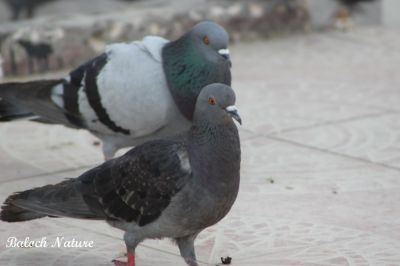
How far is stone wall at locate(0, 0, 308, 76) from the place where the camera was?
29.0 ft

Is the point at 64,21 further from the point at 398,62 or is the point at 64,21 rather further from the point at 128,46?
the point at 128,46

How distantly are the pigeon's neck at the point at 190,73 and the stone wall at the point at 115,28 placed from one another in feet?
12.8

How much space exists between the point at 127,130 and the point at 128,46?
0.49m

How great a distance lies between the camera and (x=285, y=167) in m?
6.06

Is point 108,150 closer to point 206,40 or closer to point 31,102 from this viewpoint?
point 31,102

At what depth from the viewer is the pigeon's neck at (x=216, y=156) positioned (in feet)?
12.4

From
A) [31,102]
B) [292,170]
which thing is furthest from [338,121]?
[31,102]

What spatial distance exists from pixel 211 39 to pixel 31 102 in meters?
1.27

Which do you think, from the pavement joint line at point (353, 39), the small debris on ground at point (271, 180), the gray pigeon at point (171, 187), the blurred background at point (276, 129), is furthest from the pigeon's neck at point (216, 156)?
the pavement joint line at point (353, 39)

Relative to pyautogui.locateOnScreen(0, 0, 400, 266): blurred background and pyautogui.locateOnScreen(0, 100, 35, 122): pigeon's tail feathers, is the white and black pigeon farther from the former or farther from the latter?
pyautogui.locateOnScreen(0, 0, 400, 266): blurred background

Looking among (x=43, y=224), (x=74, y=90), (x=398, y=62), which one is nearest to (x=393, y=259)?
(x=43, y=224)

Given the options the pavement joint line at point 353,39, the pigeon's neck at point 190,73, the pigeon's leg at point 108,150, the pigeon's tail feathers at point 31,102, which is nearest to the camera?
the pigeon's neck at point 190,73

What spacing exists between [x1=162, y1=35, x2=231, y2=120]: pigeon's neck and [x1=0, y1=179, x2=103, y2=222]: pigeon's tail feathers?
3.70 feet

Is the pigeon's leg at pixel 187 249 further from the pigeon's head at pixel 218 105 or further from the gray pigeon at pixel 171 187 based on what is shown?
the pigeon's head at pixel 218 105
